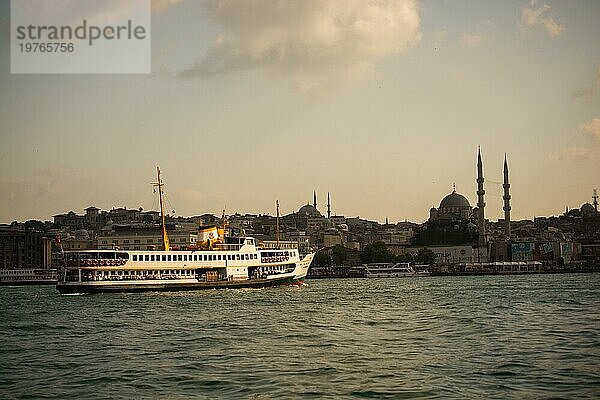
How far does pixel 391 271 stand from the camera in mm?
85875

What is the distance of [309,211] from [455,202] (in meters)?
41.8

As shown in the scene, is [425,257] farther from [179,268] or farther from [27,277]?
[179,268]

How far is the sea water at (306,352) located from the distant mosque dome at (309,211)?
4433 inches

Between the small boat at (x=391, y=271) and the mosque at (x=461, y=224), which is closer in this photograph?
the small boat at (x=391, y=271)

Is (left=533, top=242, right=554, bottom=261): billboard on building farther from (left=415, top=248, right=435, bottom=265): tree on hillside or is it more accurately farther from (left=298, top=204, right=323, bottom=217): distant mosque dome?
(left=298, top=204, right=323, bottom=217): distant mosque dome

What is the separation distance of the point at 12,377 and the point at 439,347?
862 centimetres

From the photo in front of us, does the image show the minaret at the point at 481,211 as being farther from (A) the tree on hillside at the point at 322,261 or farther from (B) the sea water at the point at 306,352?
(B) the sea water at the point at 306,352

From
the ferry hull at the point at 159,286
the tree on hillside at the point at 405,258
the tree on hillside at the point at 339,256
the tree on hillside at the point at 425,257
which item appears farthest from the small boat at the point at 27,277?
the tree on hillside at the point at 425,257

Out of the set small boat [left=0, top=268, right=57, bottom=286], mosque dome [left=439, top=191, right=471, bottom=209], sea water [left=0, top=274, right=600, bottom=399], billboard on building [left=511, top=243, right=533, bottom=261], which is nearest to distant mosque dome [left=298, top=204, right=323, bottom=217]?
mosque dome [left=439, top=191, right=471, bottom=209]

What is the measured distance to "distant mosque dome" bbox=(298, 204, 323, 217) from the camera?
144 meters

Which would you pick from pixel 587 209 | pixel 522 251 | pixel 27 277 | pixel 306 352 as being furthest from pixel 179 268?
pixel 587 209

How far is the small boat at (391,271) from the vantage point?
8494 cm

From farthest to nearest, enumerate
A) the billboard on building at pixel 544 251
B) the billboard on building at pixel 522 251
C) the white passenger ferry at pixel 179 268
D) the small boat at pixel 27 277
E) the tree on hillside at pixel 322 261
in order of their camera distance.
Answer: the tree on hillside at pixel 322 261 → the billboard on building at pixel 522 251 → the billboard on building at pixel 544 251 → the small boat at pixel 27 277 → the white passenger ferry at pixel 179 268

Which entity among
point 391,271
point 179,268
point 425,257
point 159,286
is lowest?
point 391,271
